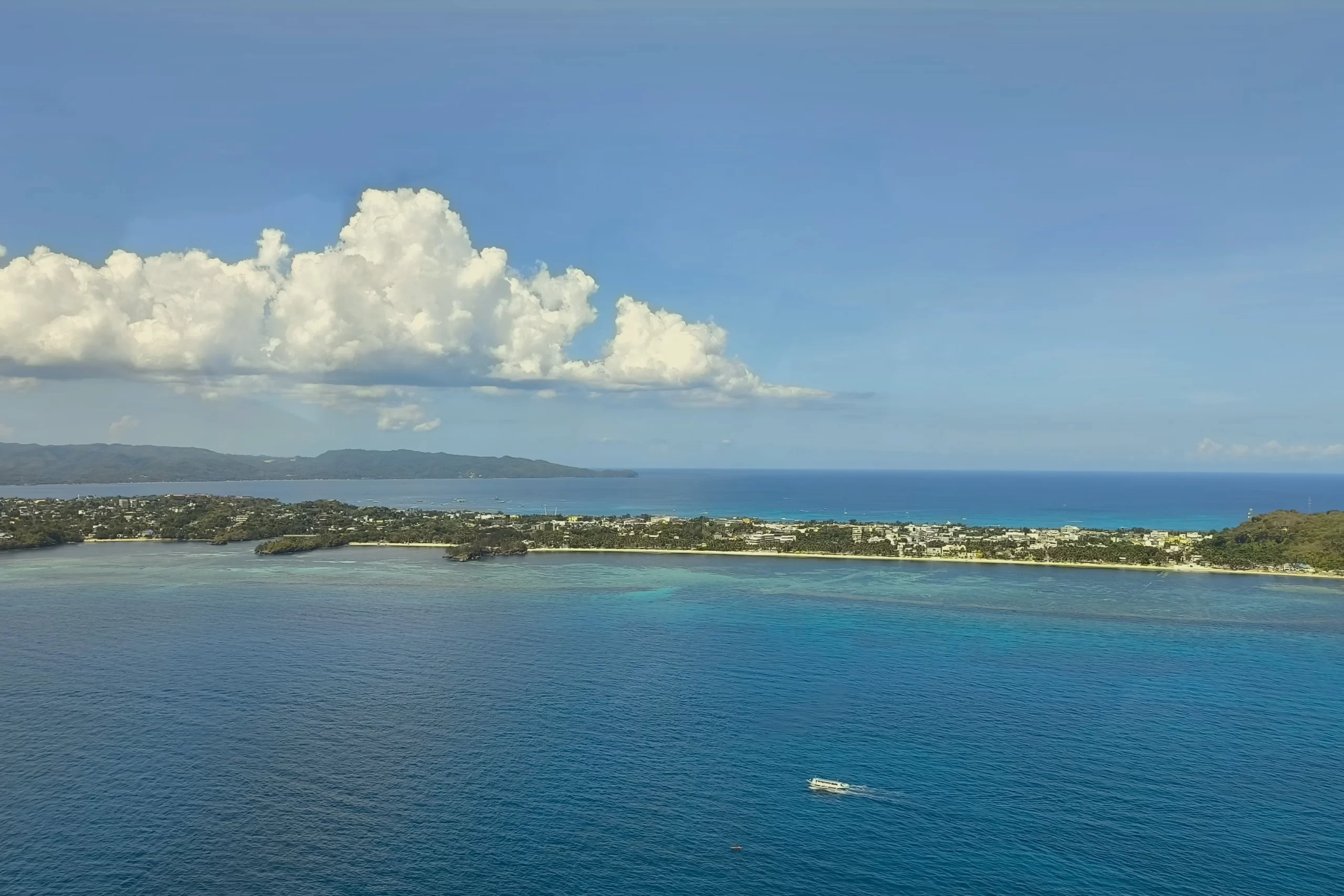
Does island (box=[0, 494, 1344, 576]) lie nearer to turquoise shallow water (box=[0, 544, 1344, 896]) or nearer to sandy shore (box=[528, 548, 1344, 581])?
sandy shore (box=[528, 548, 1344, 581])

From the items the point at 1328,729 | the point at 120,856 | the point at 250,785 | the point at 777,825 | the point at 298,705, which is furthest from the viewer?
the point at 298,705

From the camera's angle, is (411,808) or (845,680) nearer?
(411,808)

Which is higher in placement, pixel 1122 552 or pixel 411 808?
pixel 1122 552

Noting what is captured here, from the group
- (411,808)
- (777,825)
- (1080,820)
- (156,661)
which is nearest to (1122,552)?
(1080,820)

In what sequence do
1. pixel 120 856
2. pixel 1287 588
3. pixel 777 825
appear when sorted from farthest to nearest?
pixel 1287 588 → pixel 777 825 → pixel 120 856

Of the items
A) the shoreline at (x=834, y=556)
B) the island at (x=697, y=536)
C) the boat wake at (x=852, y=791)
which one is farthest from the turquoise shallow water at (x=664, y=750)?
the island at (x=697, y=536)

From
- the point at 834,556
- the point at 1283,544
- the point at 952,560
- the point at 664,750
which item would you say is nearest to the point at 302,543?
the point at 834,556

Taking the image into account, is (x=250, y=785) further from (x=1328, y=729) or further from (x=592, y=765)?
(x=1328, y=729)

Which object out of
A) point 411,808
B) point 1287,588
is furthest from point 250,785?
point 1287,588
